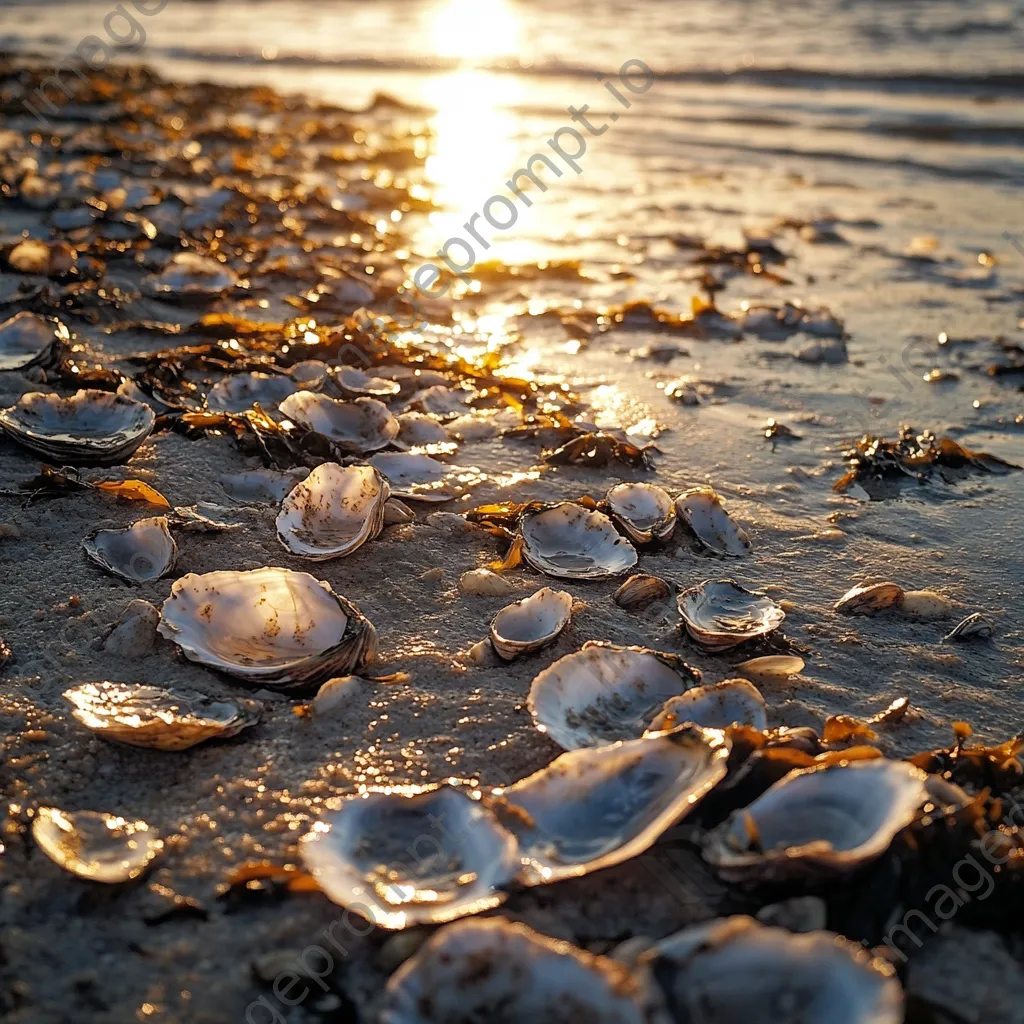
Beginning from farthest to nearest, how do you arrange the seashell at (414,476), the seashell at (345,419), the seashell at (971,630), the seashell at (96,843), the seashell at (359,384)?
1. the seashell at (359,384)
2. the seashell at (345,419)
3. the seashell at (414,476)
4. the seashell at (971,630)
5. the seashell at (96,843)

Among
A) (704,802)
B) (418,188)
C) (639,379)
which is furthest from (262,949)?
(418,188)

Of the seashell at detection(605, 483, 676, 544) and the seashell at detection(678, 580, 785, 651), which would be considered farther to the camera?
the seashell at detection(605, 483, 676, 544)

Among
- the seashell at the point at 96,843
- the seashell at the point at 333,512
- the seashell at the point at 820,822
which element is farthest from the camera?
the seashell at the point at 333,512

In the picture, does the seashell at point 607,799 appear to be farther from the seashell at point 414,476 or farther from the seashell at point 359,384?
the seashell at point 359,384

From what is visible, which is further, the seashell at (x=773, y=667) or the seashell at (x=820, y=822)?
the seashell at (x=773, y=667)

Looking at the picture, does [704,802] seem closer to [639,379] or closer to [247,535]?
[247,535]


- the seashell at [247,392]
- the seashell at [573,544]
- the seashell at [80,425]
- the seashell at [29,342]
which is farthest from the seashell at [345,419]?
the seashell at [29,342]

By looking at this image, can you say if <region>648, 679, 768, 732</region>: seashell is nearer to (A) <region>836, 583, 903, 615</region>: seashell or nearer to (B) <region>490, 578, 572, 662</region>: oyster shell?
(B) <region>490, 578, 572, 662</region>: oyster shell

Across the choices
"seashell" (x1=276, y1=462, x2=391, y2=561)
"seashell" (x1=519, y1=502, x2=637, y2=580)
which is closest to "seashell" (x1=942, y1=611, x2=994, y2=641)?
"seashell" (x1=519, y1=502, x2=637, y2=580)

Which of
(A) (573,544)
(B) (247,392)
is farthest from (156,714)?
(B) (247,392)
